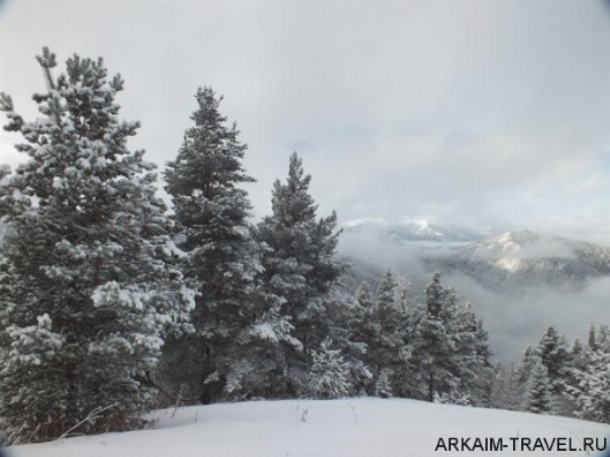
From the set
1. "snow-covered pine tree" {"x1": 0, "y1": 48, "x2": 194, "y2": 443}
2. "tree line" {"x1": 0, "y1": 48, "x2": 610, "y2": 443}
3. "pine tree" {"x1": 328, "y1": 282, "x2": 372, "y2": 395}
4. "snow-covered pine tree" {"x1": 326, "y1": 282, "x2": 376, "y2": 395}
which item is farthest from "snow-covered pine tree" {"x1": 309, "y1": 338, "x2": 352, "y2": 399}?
"snow-covered pine tree" {"x1": 0, "y1": 48, "x2": 194, "y2": 443}

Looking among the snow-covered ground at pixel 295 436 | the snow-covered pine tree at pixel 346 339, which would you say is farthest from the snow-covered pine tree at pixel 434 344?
the snow-covered ground at pixel 295 436

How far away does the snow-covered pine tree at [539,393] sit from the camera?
3256 cm

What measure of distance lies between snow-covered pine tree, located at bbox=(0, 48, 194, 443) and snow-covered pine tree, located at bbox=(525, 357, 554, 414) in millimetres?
35329

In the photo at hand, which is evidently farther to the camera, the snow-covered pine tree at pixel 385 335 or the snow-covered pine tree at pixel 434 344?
the snow-covered pine tree at pixel 434 344

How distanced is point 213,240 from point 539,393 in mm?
32458

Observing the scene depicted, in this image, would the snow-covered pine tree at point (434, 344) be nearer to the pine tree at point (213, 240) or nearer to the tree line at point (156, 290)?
the tree line at point (156, 290)

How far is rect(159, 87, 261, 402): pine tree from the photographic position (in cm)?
1378

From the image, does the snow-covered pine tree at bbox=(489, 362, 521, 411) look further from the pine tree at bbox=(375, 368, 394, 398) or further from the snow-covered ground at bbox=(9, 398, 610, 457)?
the snow-covered ground at bbox=(9, 398, 610, 457)

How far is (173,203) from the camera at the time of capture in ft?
48.4

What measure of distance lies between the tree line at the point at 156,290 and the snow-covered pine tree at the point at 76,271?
3cm

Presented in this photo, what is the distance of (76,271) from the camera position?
685 centimetres

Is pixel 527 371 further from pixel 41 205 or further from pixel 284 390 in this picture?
pixel 41 205

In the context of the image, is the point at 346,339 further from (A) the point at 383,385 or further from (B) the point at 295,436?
(B) the point at 295,436

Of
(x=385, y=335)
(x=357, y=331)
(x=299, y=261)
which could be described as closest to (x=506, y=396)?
(x=385, y=335)
